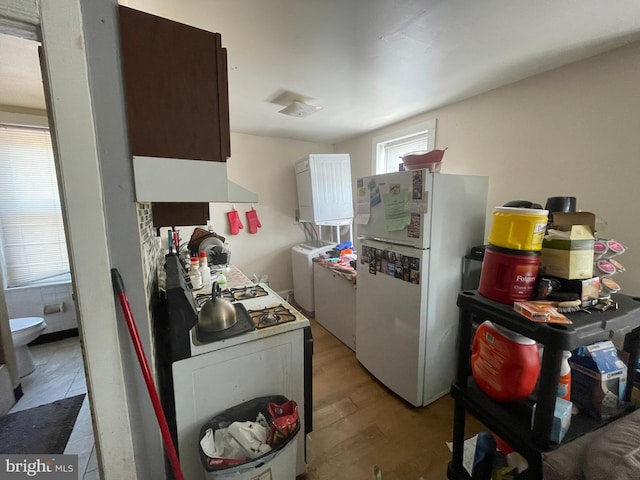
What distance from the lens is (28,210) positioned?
2.46 meters

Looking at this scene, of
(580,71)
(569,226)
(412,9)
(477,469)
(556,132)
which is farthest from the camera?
(556,132)

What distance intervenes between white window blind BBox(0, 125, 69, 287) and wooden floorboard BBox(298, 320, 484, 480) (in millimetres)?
2918

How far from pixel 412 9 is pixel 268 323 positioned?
4.90 ft

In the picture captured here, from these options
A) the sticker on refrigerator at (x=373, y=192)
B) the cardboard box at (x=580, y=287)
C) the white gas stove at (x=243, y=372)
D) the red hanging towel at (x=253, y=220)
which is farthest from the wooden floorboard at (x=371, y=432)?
the red hanging towel at (x=253, y=220)

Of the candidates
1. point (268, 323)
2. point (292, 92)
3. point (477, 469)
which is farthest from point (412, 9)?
point (477, 469)

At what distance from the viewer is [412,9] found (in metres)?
1.06

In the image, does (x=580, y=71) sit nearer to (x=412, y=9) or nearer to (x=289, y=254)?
(x=412, y=9)

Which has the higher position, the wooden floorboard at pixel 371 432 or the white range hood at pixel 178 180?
the white range hood at pixel 178 180

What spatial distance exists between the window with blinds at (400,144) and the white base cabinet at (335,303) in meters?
1.19

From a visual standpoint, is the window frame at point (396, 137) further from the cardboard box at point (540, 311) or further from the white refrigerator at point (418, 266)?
the cardboard box at point (540, 311)

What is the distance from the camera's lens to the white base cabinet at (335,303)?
7.79ft

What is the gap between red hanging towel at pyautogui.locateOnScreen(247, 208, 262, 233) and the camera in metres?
3.29

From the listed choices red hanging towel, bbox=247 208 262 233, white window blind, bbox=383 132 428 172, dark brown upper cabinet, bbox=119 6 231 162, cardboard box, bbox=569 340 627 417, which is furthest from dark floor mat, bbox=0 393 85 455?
white window blind, bbox=383 132 428 172

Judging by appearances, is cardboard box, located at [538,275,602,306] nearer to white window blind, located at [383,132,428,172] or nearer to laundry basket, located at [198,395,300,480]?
laundry basket, located at [198,395,300,480]
